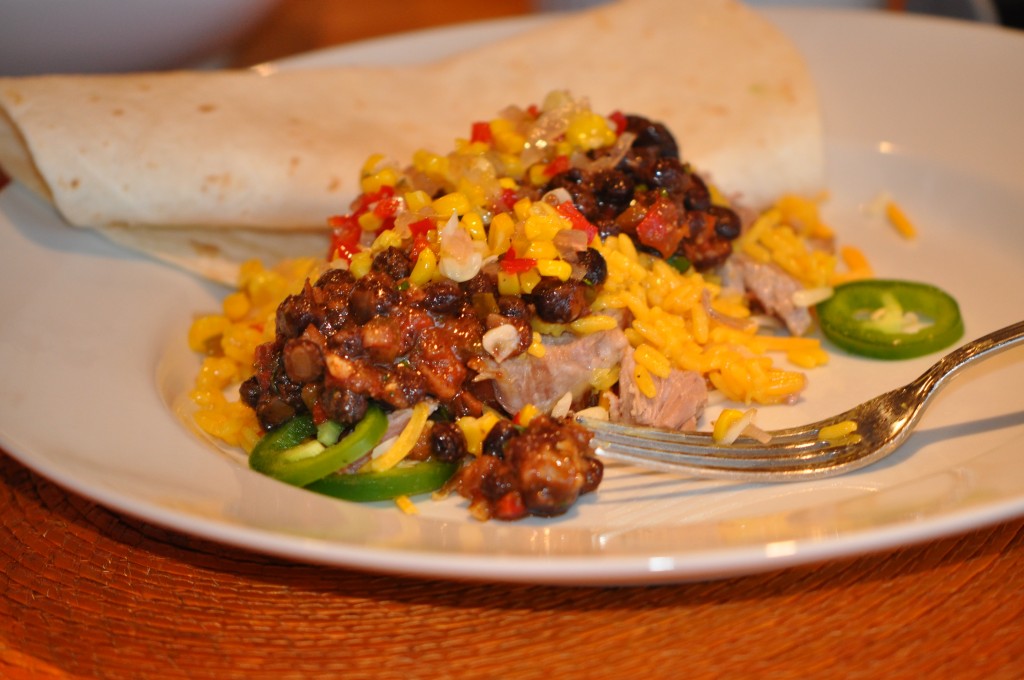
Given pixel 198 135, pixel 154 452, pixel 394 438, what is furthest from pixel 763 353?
pixel 198 135

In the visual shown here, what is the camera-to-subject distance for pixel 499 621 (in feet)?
6.84

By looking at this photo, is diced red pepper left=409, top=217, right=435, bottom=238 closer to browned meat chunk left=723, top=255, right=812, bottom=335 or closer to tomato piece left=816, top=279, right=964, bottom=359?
browned meat chunk left=723, top=255, right=812, bottom=335

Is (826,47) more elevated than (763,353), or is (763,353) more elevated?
(826,47)

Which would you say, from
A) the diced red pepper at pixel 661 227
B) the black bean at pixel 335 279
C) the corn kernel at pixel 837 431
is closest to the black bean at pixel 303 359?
the black bean at pixel 335 279

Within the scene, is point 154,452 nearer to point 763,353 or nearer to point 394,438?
point 394,438

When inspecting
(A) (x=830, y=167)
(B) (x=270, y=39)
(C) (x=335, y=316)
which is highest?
(C) (x=335, y=316)

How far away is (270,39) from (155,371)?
380 centimetres

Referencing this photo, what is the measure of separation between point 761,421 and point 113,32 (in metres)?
3.61

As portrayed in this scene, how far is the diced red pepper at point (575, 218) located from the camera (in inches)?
107

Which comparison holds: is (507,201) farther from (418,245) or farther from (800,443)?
(800,443)

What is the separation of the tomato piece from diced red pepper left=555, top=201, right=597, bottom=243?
0.95 metres

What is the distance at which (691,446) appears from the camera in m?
2.43

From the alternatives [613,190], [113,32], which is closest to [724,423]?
[613,190]

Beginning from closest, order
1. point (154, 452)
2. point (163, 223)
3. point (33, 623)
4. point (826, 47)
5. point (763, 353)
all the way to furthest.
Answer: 1. point (33, 623)
2. point (154, 452)
3. point (763, 353)
4. point (163, 223)
5. point (826, 47)
